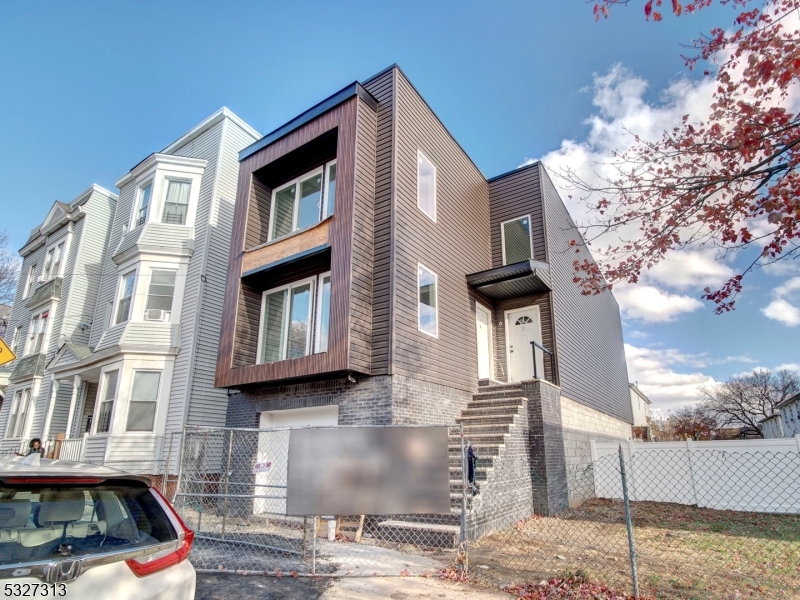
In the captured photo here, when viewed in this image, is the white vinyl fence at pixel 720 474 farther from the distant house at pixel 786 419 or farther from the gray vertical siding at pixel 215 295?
the distant house at pixel 786 419

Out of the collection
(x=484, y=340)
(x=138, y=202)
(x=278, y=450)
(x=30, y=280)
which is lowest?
(x=278, y=450)

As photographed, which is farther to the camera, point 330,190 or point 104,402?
point 104,402

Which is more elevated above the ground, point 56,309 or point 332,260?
point 56,309

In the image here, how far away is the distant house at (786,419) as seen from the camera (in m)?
43.3

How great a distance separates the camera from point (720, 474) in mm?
11172

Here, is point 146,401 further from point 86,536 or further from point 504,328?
→ point 86,536

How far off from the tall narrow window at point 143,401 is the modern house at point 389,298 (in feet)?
11.9

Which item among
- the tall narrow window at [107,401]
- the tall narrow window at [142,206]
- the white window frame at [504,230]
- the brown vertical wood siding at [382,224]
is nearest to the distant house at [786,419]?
the white window frame at [504,230]

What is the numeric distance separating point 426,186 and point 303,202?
123 inches

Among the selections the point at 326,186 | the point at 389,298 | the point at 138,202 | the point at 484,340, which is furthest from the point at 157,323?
the point at 484,340

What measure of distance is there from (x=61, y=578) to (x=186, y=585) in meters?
0.68

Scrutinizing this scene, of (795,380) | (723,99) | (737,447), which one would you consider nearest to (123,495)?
(723,99)

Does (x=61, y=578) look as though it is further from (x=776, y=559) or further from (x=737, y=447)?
(x=737, y=447)

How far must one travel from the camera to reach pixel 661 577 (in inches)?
207
